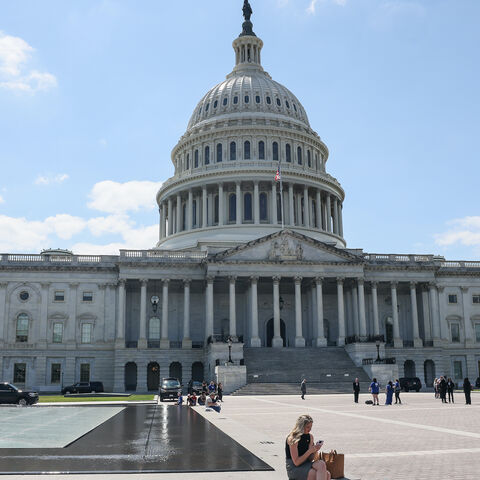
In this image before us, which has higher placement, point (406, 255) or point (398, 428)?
point (406, 255)

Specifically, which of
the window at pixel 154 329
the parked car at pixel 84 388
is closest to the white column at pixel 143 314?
the window at pixel 154 329

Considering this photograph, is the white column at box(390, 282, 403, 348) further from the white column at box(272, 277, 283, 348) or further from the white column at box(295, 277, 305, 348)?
the white column at box(272, 277, 283, 348)

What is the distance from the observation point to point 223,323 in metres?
79.1

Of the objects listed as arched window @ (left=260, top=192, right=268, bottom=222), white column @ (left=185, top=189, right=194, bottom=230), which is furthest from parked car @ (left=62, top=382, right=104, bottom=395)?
arched window @ (left=260, top=192, right=268, bottom=222)

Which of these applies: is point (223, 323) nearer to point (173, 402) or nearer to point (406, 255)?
point (406, 255)

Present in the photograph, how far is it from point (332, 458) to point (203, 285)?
6638 cm

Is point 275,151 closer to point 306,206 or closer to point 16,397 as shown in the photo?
point 306,206

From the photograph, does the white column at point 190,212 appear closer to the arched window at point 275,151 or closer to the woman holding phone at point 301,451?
the arched window at point 275,151

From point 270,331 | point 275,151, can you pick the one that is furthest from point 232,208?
point 270,331

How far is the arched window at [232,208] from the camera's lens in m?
94.3

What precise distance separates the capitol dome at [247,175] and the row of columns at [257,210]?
0.15 m

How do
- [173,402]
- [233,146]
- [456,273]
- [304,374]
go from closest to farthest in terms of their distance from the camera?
[173,402], [304,374], [456,273], [233,146]

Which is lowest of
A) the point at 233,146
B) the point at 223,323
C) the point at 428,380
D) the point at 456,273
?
the point at 428,380

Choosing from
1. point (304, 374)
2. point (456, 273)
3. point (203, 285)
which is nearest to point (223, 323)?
point (203, 285)
